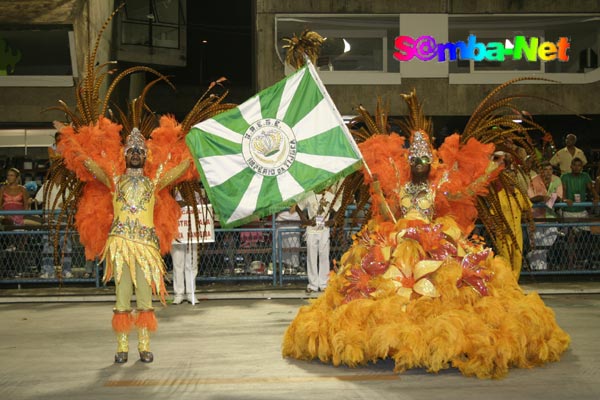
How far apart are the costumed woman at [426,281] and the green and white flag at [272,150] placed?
64 centimetres

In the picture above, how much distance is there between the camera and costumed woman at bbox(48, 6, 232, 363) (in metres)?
8.66

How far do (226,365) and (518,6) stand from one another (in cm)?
1563

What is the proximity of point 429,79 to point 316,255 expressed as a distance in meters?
8.86

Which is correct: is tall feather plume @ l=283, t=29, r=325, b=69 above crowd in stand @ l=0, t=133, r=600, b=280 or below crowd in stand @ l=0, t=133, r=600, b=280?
above

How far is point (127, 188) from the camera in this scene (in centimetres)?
866

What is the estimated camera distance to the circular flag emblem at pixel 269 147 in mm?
8227

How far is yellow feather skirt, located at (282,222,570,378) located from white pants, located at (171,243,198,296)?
16.2 feet

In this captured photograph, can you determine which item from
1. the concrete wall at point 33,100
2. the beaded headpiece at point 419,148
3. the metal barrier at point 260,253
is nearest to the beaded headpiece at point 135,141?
the beaded headpiece at point 419,148

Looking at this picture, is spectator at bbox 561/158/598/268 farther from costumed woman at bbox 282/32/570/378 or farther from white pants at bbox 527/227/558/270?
costumed woman at bbox 282/32/570/378

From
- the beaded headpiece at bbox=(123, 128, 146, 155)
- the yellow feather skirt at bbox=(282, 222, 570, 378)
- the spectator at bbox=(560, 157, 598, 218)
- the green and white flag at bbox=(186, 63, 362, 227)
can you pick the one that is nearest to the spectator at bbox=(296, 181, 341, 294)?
the spectator at bbox=(560, 157, 598, 218)

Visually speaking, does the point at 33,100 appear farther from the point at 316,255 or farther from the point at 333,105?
the point at 333,105

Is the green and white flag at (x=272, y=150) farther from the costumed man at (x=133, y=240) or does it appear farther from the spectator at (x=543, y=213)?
the spectator at (x=543, y=213)

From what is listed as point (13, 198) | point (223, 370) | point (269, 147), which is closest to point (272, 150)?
point (269, 147)

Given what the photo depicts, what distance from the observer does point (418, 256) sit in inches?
328
